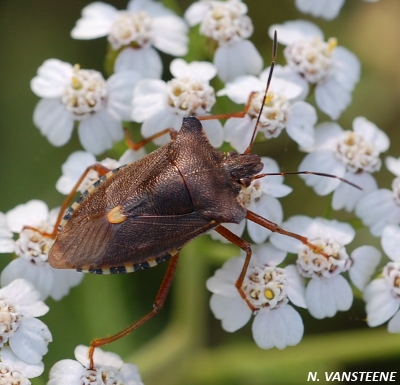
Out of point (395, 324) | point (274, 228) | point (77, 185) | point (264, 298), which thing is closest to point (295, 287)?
point (264, 298)

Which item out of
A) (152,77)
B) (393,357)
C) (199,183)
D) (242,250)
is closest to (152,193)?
(199,183)

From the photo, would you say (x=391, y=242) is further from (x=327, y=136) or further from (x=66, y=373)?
(x=66, y=373)

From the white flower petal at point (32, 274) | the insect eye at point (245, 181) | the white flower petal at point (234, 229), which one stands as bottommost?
the white flower petal at point (32, 274)

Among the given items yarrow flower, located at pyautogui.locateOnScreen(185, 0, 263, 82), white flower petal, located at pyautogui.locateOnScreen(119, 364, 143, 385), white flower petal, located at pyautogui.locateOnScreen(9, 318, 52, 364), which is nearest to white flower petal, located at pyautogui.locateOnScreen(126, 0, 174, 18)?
yarrow flower, located at pyautogui.locateOnScreen(185, 0, 263, 82)

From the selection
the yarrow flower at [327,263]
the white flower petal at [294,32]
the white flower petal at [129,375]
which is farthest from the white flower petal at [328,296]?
the white flower petal at [294,32]

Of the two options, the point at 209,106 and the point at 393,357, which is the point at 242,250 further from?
the point at 393,357

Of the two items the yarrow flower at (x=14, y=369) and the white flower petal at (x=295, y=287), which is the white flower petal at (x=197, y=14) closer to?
the white flower petal at (x=295, y=287)
